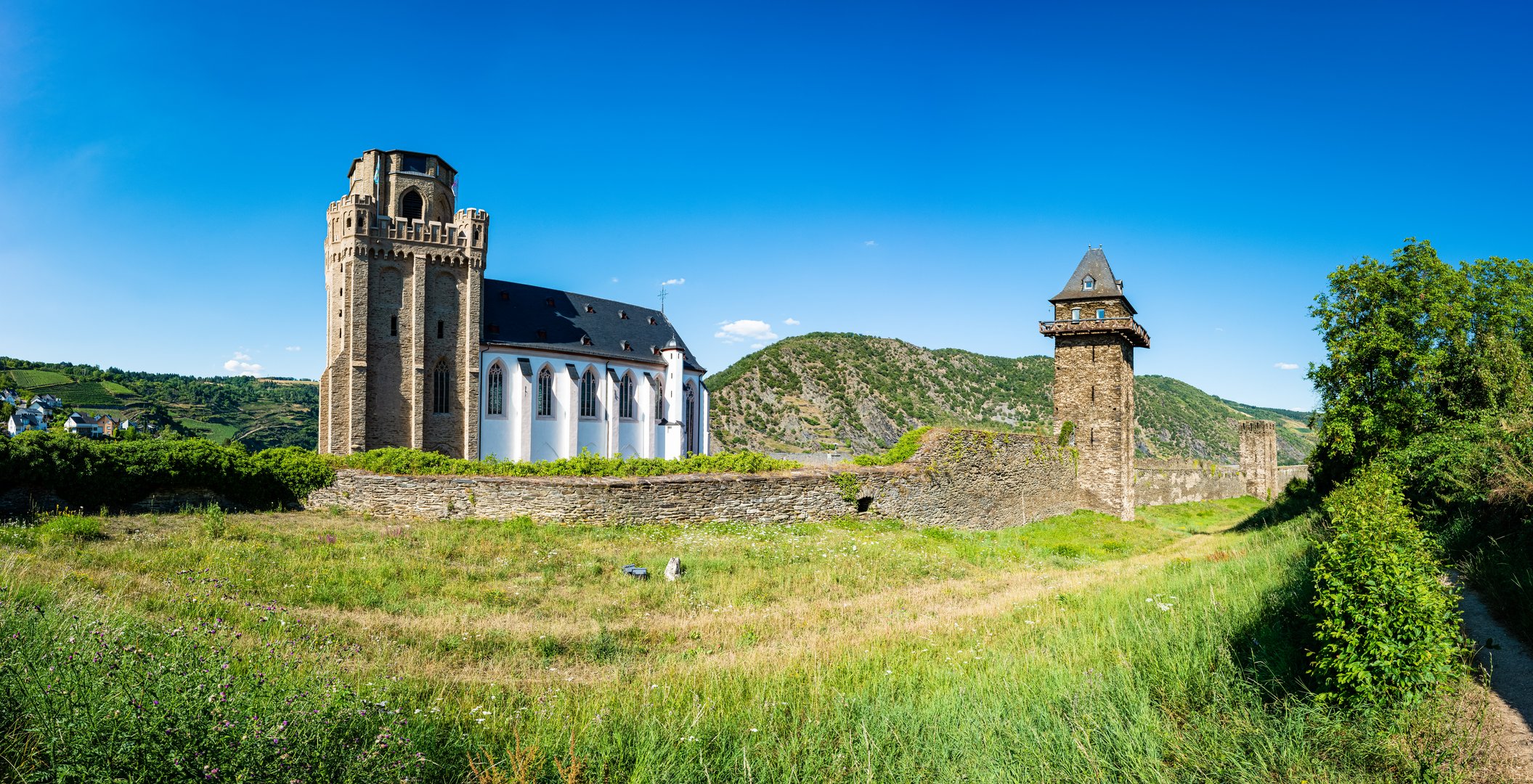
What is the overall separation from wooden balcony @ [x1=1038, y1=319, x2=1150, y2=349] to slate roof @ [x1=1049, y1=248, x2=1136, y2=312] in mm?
1141

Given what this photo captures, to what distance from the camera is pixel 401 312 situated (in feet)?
115

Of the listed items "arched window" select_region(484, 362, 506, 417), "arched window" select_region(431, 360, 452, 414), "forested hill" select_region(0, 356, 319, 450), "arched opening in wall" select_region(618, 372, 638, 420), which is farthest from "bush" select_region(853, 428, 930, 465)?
"forested hill" select_region(0, 356, 319, 450)

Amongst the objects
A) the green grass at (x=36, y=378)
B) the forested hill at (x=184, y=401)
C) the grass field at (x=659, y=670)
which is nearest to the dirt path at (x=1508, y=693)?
the grass field at (x=659, y=670)

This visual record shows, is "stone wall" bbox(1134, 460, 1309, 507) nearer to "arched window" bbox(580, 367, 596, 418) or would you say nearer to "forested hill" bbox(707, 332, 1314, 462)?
"forested hill" bbox(707, 332, 1314, 462)

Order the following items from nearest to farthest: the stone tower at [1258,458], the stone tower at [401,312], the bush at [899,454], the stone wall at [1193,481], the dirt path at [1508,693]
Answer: the dirt path at [1508,693] → the bush at [899,454] → the stone tower at [401,312] → the stone wall at [1193,481] → the stone tower at [1258,458]

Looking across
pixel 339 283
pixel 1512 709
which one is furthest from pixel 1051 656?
pixel 339 283

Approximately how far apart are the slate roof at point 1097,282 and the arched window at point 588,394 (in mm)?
26514

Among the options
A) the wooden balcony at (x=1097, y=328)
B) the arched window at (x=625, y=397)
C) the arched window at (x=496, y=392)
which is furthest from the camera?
the arched window at (x=625, y=397)

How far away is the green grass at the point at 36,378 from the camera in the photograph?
7015 cm

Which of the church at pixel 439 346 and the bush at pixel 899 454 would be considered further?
the church at pixel 439 346

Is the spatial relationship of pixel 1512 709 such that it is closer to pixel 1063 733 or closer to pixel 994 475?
pixel 1063 733

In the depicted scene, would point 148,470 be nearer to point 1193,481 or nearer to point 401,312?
point 401,312

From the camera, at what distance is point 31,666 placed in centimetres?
→ 387

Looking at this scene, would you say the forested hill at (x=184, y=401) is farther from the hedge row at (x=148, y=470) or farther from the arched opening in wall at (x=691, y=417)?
the hedge row at (x=148, y=470)
